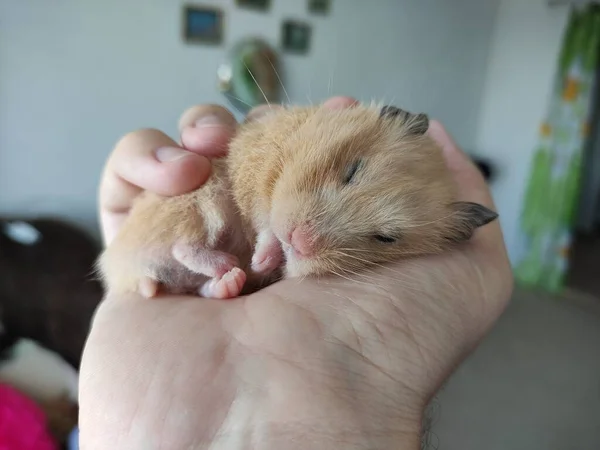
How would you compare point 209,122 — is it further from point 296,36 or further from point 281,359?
point 296,36

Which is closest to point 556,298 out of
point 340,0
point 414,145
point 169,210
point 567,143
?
point 567,143

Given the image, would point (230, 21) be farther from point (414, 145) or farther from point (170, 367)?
point (170, 367)

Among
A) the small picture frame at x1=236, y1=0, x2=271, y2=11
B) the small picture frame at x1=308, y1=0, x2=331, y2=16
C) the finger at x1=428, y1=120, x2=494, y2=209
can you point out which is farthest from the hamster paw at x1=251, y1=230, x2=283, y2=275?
the small picture frame at x1=308, y1=0, x2=331, y2=16

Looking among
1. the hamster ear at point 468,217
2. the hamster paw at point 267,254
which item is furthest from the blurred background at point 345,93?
the hamster paw at point 267,254

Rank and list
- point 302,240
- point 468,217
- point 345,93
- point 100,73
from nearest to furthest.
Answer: point 302,240
point 468,217
point 100,73
point 345,93

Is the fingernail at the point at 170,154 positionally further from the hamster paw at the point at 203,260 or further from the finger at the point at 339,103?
the finger at the point at 339,103

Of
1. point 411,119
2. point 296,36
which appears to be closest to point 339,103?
point 411,119
